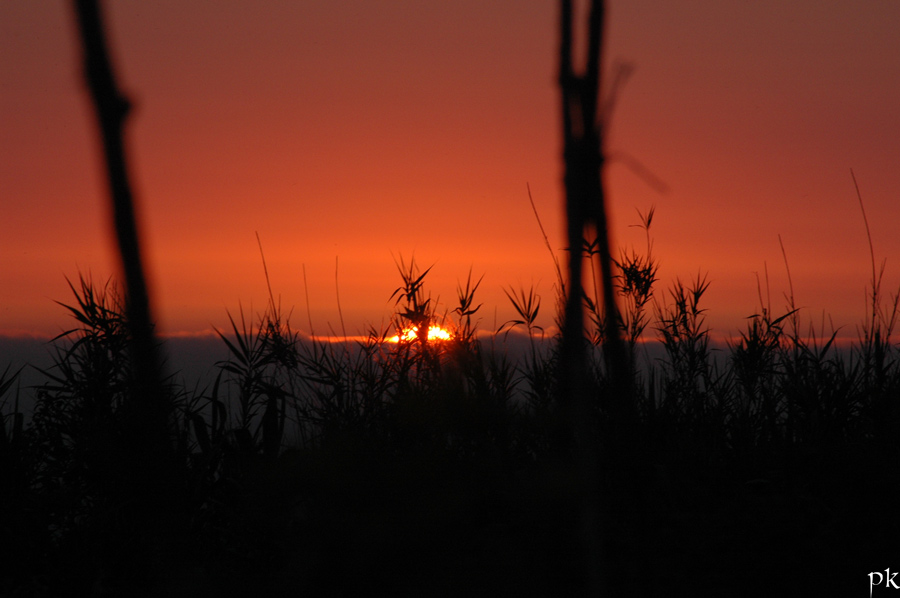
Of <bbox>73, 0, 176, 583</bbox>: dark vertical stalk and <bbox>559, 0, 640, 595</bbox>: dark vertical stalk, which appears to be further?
<bbox>73, 0, 176, 583</bbox>: dark vertical stalk

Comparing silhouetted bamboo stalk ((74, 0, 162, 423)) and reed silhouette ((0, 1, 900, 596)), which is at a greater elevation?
silhouetted bamboo stalk ((74, 0, 162, 423))

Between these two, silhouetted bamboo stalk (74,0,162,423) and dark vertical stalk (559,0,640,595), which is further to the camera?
silhouetted bamboo stalk (74,0,162,423)

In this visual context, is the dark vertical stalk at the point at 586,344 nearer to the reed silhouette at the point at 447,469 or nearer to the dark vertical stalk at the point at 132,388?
the reed silhouette at the point at 447,469

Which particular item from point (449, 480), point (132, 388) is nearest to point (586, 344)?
point (449, 480)

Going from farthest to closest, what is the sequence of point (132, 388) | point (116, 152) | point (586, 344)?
point (132, 388) → point (116, 152) → point (586, 344)

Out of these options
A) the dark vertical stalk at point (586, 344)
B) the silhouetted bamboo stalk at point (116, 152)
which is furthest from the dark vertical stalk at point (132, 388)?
the dark vertical stalk at point (586, 344)

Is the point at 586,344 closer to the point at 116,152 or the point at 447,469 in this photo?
the point at 447,469

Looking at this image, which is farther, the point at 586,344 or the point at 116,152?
the point at 116,152

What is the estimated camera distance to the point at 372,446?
143 inches

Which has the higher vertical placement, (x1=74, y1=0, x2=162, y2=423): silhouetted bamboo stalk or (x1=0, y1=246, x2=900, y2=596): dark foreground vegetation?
(x1=74, y1=0, x2=162, y2=423): silhouetted bamboo stalk

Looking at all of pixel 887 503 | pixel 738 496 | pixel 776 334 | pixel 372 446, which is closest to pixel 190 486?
pixel 372 446

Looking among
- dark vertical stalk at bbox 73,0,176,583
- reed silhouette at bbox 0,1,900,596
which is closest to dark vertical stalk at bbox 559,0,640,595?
reed silhouette at bbox 0,1,900,596

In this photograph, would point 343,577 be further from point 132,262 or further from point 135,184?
point 135,184

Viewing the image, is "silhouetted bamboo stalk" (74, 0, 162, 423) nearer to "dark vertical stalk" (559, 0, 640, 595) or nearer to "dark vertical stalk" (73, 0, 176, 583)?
"dark vertical stalk" (73, 0, 176, 583)
